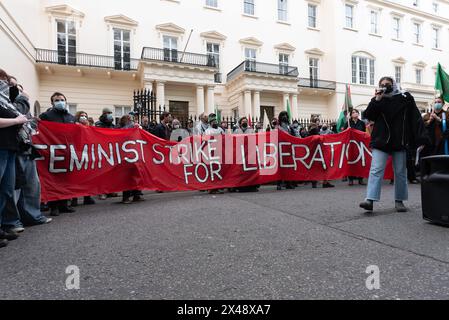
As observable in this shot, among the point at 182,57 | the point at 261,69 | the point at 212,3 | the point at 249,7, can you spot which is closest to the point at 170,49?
the point at 182,57

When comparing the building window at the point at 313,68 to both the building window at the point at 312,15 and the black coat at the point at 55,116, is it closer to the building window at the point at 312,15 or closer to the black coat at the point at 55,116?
the building window at the point at 312,15

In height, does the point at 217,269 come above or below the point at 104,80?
below

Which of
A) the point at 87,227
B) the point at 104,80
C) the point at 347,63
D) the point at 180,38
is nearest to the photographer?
the point at 87,227

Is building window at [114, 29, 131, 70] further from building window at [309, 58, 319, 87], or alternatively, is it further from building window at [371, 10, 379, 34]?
building window at [371, 10, 379, 34]

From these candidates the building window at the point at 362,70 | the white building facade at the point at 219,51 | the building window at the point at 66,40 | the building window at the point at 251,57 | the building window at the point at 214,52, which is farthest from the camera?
the building window at the point at 362,70

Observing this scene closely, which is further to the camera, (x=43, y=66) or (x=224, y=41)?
(x=224, y=41)

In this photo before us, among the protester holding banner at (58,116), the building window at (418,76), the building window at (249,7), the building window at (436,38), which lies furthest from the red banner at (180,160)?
the building window at (436,38)

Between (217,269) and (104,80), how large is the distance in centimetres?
2150

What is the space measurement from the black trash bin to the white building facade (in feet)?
48.1

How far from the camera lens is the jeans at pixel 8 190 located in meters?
3.54

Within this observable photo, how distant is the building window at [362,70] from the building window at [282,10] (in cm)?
776

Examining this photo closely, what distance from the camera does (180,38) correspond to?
902 inches

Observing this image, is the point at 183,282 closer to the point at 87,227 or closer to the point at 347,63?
the point at 87,227
